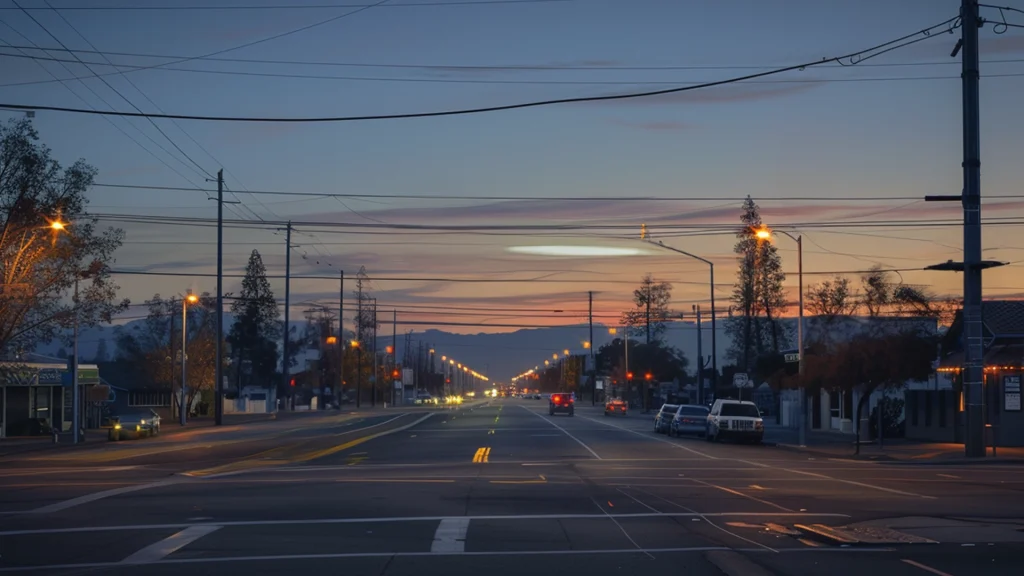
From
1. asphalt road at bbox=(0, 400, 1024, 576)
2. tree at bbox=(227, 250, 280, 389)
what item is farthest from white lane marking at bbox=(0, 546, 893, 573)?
tree at bbox=(227, 250, 280, 389)

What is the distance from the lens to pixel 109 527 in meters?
17.7

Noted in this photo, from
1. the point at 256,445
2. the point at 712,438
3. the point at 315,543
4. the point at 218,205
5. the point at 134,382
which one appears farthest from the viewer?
the point at 134,382

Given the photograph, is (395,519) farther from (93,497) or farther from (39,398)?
(39,398)

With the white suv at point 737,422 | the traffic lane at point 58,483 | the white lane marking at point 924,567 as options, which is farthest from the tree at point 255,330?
the white lane marking at point 924,567

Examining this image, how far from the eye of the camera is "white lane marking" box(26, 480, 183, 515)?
20.7m

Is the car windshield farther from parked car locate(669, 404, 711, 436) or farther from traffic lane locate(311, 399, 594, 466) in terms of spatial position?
traffic lane locate(311, 399, 594, 466)

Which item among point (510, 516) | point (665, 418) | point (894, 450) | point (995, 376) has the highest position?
point (995, 376)

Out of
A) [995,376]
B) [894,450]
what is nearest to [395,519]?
[894,450]

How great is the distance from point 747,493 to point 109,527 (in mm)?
12685

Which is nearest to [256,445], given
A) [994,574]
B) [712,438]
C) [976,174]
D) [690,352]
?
[712,438]

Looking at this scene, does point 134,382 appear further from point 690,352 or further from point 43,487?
point 690,352

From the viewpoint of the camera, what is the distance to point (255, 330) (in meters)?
145

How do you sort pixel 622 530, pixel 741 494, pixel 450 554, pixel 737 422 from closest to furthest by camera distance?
pixel 450 554, pixel 622 530, pixel 741 494, pixel 737 422

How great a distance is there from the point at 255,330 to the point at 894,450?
373 feet
